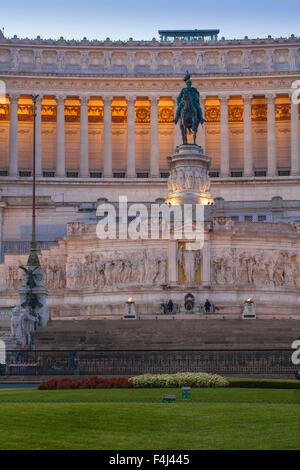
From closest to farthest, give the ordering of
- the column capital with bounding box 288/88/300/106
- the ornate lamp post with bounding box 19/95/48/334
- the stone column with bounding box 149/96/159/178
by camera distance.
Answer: the ornate lamp post with bounding box 19/95/48/334 < the stone column with bounding box 149/96/159/178 < the column capital with bounding box 288/88/300/106

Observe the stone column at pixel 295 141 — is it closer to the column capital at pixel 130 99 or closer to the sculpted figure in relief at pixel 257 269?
the column capital at pixel 130 99

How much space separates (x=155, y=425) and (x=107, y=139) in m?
74.8

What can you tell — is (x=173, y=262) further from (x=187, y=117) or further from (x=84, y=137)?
(x=84, y=137)

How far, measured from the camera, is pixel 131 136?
93.2m

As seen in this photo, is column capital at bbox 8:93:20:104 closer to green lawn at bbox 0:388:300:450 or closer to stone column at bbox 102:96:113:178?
stone column at bbox 102:96:113:178

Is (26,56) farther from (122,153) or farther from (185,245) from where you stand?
(185,245)

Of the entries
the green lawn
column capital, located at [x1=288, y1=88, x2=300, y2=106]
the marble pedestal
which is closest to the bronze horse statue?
the marble pedestal

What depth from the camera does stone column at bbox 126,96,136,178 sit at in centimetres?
9212

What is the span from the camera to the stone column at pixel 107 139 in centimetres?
9188

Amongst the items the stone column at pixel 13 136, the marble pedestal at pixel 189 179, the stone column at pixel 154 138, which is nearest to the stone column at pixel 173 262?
the marble pedestal at pixel 189 179

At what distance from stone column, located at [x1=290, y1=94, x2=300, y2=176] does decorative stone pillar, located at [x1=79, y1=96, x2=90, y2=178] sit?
2089 centimetres

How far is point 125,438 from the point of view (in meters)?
17.6

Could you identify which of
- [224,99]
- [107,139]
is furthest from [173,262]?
[224,99]

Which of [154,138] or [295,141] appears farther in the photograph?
A: [154,138]
